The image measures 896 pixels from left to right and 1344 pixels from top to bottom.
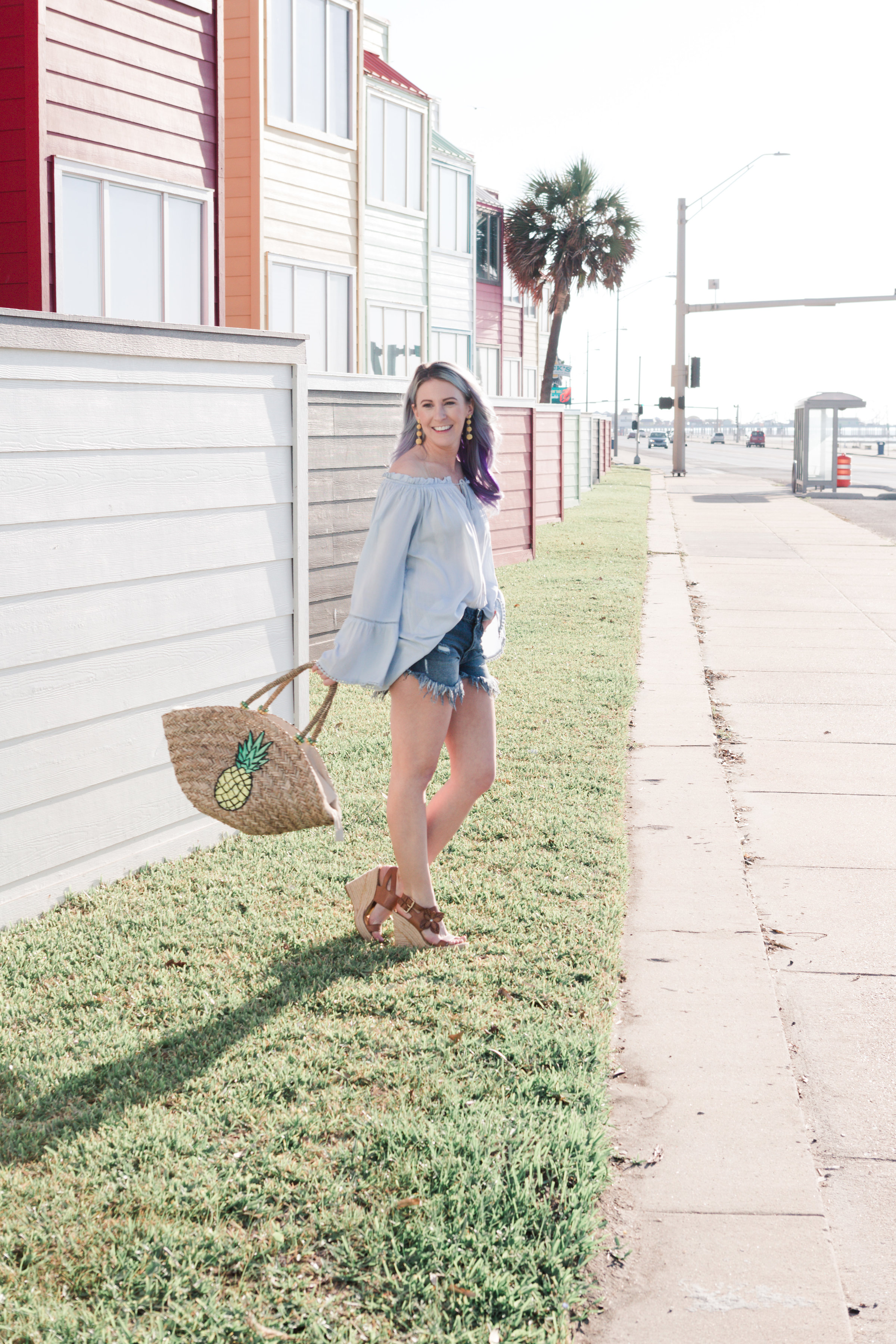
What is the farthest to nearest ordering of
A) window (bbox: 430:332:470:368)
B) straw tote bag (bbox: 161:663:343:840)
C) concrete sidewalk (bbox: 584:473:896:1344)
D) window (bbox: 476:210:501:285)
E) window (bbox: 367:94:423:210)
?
window (bbox: 476:210:501:285)
window (bbox: 430:332:470:368)
window (bbox: 367:94:423:210)
straw tote bag (bbox: 161:663:343:840)
concrete sidewalk (bbox: 584:473:896:1344)

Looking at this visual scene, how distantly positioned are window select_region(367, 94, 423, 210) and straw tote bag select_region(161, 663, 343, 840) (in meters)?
18.7

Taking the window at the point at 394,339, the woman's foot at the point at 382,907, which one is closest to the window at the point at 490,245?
the window at the point at 394,339

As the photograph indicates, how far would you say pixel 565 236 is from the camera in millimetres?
41000

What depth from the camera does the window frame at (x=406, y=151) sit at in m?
21.5

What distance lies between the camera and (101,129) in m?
10.4

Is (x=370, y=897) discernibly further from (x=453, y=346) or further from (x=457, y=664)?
(x=453, y=346)

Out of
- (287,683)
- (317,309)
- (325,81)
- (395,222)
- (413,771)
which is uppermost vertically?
(325,81)

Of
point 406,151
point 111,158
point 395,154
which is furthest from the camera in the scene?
point 406,151

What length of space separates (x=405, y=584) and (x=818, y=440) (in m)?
33.5

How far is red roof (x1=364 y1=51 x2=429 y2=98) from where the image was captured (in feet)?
72.8

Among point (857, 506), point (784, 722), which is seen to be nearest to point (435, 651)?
point (784, 722)

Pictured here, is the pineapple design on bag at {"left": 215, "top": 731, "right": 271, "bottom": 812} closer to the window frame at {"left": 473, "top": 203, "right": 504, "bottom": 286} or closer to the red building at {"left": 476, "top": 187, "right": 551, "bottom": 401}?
the red building at {"left": 476, "top": 187, "right": 551, "bottom": 401}

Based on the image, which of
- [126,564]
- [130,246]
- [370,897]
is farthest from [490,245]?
[370,897]

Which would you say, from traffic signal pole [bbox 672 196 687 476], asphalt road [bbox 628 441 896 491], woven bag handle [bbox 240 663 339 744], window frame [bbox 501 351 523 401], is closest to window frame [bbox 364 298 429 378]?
window frame [bbox 501 351 523 401]
